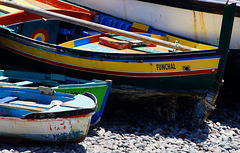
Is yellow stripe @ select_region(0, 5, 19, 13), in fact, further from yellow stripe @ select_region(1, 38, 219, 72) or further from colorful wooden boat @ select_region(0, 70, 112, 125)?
colorful wooden boat @ select_region(0, 70, 112, 125)

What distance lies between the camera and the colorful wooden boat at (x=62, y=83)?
7480 millimetres

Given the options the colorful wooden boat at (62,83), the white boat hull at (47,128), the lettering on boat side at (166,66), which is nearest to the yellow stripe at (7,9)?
the colorful wooden boat at (62,83)

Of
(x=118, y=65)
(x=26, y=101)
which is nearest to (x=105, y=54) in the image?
(x=118, y=65)

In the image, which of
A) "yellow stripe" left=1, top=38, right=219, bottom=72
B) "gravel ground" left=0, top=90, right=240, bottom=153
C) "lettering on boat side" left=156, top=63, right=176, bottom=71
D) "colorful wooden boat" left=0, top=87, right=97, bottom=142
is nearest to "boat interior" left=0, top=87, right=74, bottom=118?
"colorful wooden boat" left=0, top=87, right=97, bottom=142

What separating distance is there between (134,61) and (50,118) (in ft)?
8.12

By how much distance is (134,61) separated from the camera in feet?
25.4

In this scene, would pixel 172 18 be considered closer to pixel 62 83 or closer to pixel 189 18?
pixel 189 18

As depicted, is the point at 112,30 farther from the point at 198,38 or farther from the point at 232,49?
the point at 232,49

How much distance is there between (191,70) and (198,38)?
256 centimetres

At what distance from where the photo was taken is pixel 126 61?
25.6ft

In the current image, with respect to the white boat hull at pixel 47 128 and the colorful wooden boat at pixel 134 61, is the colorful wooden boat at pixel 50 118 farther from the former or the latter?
the colorful wooden boat at pixel 134 61

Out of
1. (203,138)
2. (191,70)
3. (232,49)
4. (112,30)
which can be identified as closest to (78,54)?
(112,30)

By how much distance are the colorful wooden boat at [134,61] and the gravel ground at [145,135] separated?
1.94ft

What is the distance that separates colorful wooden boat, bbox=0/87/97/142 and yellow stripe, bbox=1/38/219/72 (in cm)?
132
